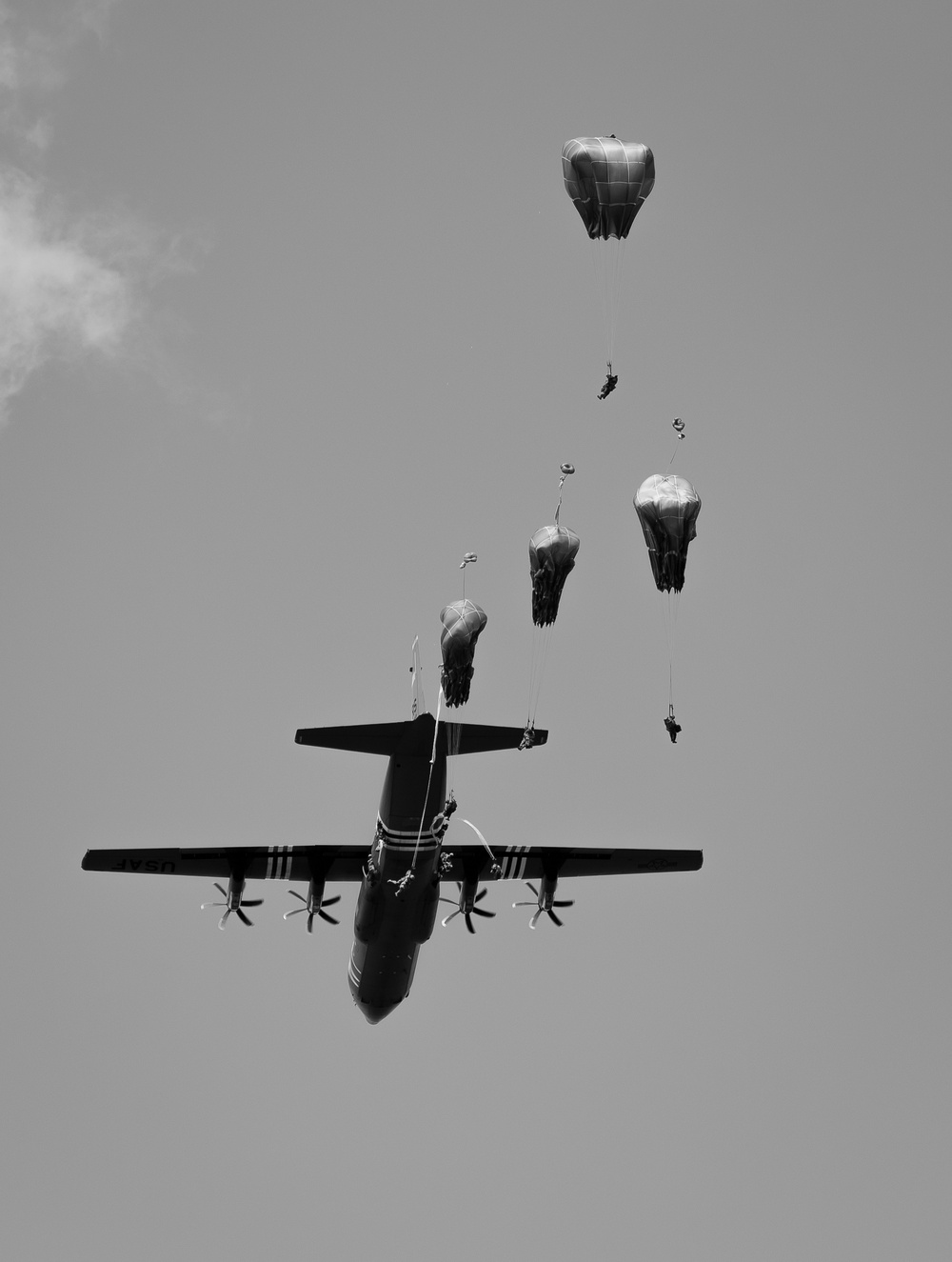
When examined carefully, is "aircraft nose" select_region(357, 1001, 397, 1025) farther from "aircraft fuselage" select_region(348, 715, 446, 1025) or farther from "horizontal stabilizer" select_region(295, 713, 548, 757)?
"horizontal stabilizer" select_region(295, 713, 548, 757)

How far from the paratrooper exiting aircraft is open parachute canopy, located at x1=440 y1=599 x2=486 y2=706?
3667 mm

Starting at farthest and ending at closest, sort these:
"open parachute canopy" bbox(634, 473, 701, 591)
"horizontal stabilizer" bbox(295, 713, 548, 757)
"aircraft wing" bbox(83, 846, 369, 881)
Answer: "aircraft wing" bbox(83, 846, 369, 881)
"horizontal stabilizer" bbox(295, 713, 548, 757)
"open parachute canopy" bbox(634, 473, 701, 591)

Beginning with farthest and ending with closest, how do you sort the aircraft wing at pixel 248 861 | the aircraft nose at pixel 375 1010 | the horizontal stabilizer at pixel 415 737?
the aircraft nose at pixel 375 1010, the aircraft wing at pixel 248 861, the horizontal stabilizer at pixel 415 737

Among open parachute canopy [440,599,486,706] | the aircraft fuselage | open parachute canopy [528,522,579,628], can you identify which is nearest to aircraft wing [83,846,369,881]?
the aircraft fuselage

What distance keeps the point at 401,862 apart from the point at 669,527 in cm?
1408

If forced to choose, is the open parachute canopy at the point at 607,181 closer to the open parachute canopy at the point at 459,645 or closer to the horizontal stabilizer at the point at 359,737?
the open parachute canopy at the point at 459,645

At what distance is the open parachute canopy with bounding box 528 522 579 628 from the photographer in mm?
47688

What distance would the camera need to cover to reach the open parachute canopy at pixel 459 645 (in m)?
48.1

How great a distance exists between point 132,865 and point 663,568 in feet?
75.4

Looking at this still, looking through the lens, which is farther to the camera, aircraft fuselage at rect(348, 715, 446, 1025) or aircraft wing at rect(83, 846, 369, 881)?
aircraft wing at rect(83, 846, 369, 881)

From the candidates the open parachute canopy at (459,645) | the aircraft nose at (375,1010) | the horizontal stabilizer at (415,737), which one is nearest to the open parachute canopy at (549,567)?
the open parachute canopy at (459,645)

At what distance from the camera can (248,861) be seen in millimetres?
58656

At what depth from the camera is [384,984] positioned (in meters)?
58.7

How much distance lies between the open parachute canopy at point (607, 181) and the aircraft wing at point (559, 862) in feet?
72.1
